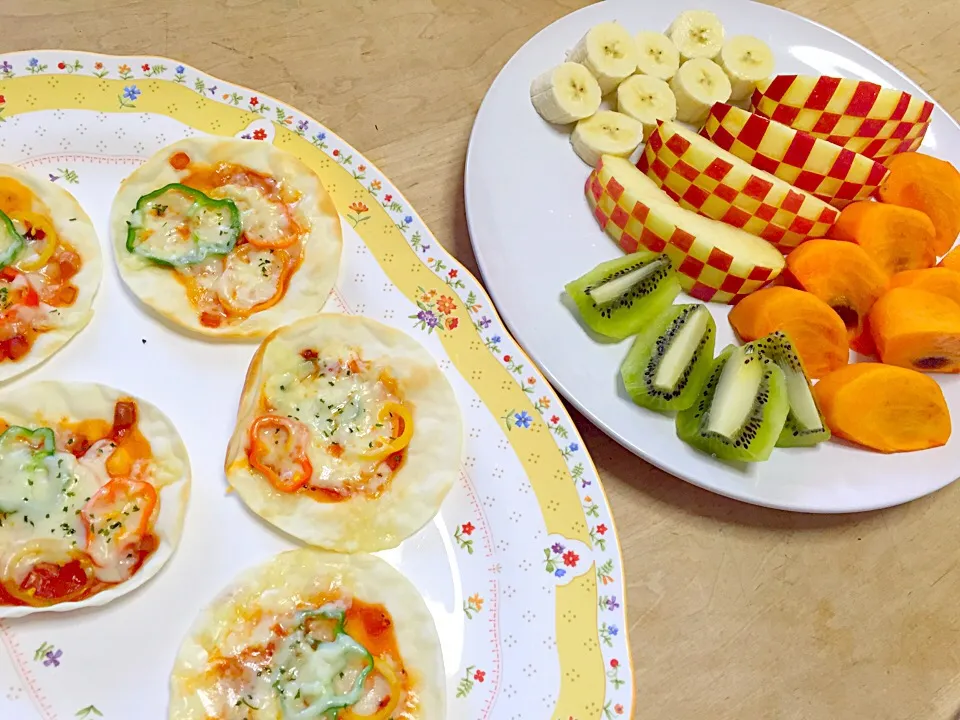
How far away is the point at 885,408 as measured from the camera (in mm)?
2387

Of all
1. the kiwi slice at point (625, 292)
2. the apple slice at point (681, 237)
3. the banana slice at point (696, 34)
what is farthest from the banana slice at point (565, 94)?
the kiwi slice at point (625, 292)

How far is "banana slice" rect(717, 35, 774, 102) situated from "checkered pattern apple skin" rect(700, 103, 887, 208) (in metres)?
0.26

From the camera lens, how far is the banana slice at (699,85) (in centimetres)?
279

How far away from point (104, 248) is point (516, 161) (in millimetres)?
1355

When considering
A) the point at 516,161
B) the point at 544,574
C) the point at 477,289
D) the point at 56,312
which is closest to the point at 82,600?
the point at 56,312

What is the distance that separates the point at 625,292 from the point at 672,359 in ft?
0.88

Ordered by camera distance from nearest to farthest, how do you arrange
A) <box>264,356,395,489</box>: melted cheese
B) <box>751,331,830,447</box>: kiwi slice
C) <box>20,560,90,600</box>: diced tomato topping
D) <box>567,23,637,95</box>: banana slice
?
<box>20,560,90,600</box>: diced tomato topping < <box>264,356,395,489</box>: melted cheese < <box>751,331,830,447</box>: kiwi slice < <box>567,23,637,95</box>: banana slice

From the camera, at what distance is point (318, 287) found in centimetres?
217

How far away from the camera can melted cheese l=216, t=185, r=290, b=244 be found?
86.6 inches

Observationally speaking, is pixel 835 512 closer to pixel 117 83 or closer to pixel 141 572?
pixel 141 572

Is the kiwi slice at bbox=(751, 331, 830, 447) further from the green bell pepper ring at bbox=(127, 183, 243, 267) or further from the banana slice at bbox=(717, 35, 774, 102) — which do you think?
the green bell pepper ring at bbox=(127, 183, 243, 267)

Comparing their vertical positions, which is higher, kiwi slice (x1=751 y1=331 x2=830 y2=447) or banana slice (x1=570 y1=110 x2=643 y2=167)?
banana slice (x1=570 y1=110 x2=643 y2=167)

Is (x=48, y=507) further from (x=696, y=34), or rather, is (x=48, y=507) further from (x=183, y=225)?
(x=696, y=34)

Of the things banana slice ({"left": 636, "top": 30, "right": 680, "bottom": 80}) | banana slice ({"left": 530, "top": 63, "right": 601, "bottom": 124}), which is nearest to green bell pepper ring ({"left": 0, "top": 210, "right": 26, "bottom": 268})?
banana slice ({"left": 530, "top": 63, "right": 601, "bottom": 124})
